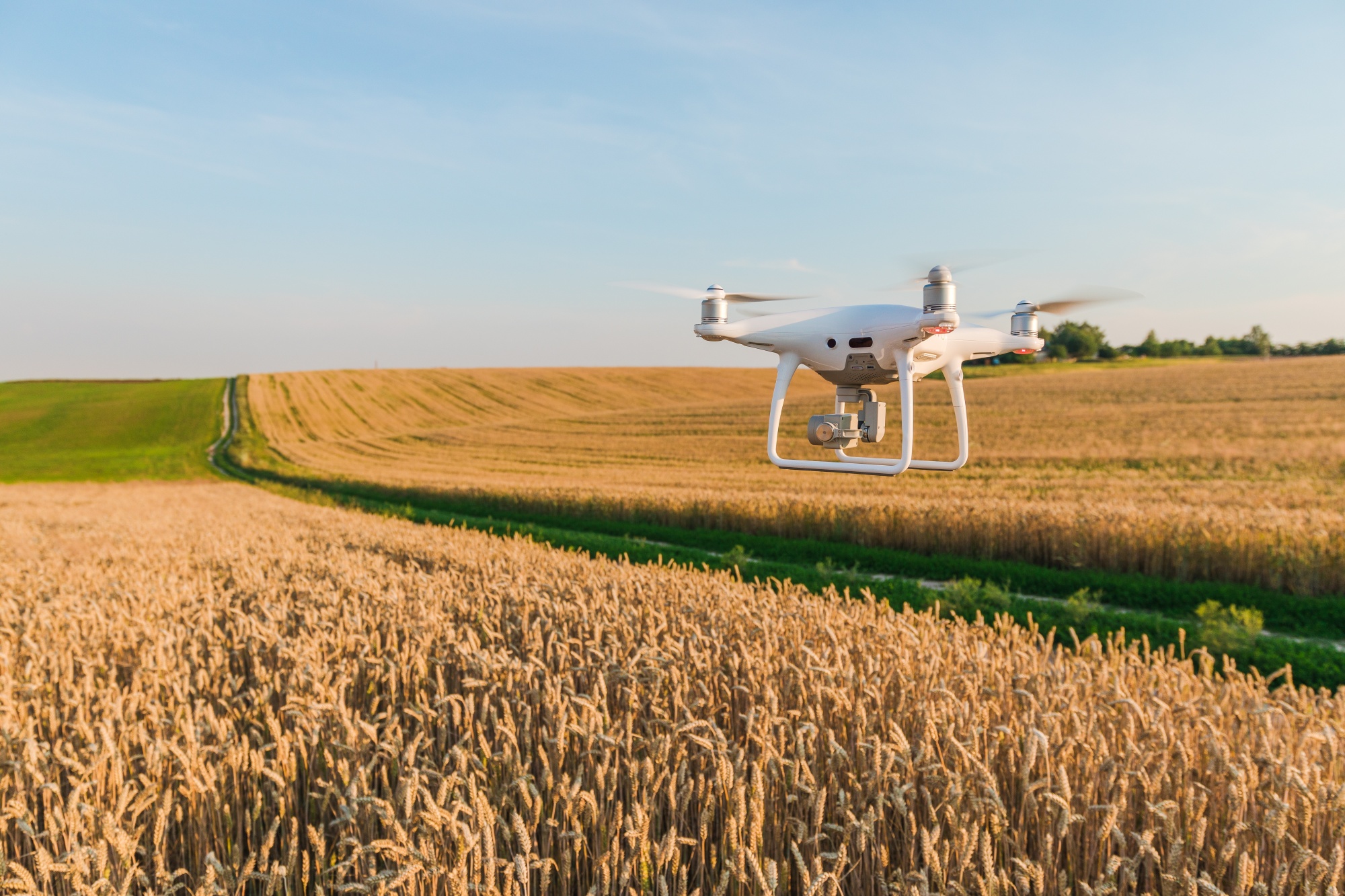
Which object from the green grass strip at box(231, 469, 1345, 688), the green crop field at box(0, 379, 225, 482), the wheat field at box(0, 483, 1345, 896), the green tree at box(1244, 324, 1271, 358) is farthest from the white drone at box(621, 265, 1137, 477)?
the green tree at box(1244, 324, 1271, 358)

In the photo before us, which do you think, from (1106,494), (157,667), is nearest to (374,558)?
(157,667)

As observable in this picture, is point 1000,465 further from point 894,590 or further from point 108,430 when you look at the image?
point 108,430

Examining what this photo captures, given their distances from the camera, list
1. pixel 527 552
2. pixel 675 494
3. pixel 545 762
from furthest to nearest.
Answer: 1. pixel 675 494
2. pixel 527 552
3. pixel 545 762

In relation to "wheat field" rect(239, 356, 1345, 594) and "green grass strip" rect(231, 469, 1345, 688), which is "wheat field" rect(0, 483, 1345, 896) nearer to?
"green grass strip" rect(231, 469, 1345, 688)

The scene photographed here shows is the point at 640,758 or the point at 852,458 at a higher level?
the point at 852,458

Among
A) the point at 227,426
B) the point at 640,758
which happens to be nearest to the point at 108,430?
the point at 227,426

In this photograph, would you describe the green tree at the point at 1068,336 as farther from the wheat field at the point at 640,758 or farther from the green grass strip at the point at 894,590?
the green grass strip at the point at 894,590

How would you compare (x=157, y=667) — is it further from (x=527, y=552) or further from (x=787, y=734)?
(x=527, y=552)
